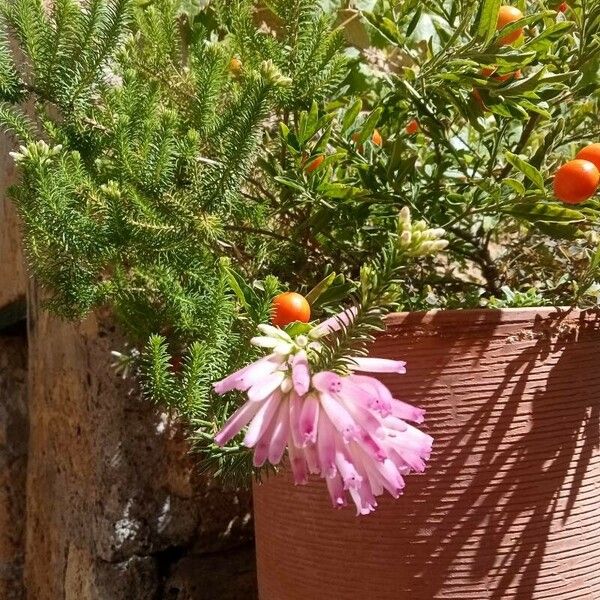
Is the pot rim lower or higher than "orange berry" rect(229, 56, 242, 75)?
lower

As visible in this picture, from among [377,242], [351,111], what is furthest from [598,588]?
[351,111]

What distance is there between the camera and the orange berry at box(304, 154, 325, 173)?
0.98 metres

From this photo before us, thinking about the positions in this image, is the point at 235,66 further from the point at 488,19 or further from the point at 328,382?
the point at 328,382

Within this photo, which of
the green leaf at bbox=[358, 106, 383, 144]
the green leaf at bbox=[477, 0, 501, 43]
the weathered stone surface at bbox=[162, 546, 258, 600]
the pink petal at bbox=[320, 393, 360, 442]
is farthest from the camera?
the weathered stone surface at bbox=[162, 546, 258, 600]

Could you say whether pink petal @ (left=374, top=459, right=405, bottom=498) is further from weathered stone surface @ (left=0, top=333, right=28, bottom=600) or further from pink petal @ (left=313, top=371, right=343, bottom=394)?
weathered stone surface @ (left=0, top=333, right=28, bottom=600)

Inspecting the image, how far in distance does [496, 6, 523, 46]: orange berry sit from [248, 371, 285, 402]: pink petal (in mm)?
471

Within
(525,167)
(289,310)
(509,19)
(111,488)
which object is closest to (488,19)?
(509,19)

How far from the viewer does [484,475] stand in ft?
2.96

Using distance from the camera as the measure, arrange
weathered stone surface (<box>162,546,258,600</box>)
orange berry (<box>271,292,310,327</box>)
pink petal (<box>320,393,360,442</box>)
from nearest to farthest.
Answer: pink petal (<box>320,393,360,442</box>)
orange berry (<box>271,292,310,327</box>)
weathered stone surface (<box>162,546,258,600</box>)

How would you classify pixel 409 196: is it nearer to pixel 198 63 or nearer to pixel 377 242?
pixel 377 242

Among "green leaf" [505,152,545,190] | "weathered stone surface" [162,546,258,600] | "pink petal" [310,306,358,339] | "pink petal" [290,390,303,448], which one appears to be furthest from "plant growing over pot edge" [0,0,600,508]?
"weathered stone surface" [162,546,258,600]

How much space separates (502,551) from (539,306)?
262 millimetres

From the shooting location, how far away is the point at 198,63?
3.26ft

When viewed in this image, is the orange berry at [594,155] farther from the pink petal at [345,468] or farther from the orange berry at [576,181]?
the pink petal at [345,468]
